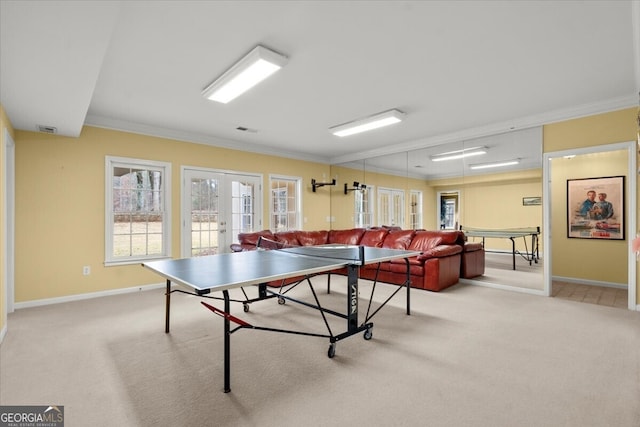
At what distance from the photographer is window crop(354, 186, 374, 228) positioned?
24.3ft

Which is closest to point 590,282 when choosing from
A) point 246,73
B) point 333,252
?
A: point 333,252

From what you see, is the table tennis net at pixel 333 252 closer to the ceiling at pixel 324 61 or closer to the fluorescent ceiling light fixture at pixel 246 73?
the fluorescent ceiling light fixture at pixel 246 73

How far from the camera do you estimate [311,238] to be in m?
6.41

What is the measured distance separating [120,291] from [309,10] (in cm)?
483

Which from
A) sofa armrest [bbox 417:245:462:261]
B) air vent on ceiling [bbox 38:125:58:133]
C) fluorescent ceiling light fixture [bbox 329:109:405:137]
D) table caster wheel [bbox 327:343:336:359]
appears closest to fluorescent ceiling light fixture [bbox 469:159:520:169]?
sofa armrest [bbox 417:245:462:261]

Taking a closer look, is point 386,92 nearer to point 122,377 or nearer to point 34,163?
point 122,377

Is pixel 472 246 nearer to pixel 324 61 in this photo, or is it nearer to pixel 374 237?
pixel 374 237

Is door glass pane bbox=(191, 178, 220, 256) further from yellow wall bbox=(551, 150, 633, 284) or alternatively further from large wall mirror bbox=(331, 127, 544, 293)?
yellow wall bbox=(551, 150, 633, 284)

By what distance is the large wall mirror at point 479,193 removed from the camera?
4980 mm

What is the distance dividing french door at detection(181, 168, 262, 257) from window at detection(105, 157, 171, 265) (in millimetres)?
343

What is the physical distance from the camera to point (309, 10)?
7.35 ft

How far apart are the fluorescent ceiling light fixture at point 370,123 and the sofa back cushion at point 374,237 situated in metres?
2.19

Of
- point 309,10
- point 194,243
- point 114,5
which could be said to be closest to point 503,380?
point 309,10

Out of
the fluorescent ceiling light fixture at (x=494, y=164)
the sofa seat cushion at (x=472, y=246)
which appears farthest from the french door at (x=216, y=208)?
the fluorescent ceiling light fixture at (x=494, y=164)
